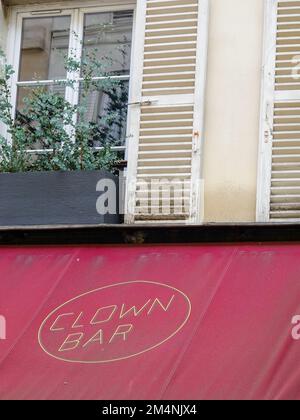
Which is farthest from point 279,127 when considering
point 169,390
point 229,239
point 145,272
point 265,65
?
point 169,390

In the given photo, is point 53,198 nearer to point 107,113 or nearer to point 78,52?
point 107,113

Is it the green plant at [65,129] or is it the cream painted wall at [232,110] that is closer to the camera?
the cream painted wall at [232,110]

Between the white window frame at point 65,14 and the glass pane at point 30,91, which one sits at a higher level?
the white window frame at point 65,14

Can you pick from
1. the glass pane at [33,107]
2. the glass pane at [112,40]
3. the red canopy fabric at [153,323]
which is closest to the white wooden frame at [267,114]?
the red canopy fabric at [153,323]

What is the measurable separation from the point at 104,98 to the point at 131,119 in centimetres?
64

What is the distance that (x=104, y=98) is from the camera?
7.66 m

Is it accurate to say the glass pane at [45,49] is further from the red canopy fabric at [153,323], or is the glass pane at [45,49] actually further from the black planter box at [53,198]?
the red canopy fabric at [153,323]

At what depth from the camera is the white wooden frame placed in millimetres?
6613

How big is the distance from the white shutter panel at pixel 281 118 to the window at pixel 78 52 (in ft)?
4.08

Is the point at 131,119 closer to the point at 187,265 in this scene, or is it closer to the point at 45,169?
the point at 45,169

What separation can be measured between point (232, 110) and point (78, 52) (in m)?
1.50

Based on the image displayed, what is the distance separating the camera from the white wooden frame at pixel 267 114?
21.7 ft

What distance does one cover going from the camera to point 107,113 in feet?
24.9

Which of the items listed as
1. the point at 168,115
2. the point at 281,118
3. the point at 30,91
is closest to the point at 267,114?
the point at 281,118
